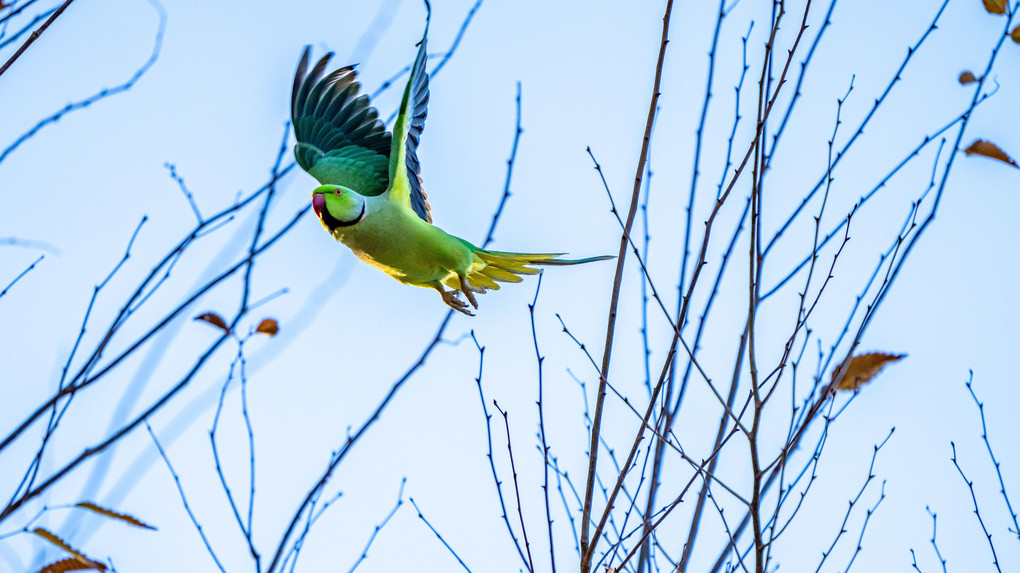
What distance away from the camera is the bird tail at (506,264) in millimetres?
3488

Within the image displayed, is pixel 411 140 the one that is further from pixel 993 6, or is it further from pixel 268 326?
pixel 993 6

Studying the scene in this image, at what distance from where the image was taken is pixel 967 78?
3.21 m

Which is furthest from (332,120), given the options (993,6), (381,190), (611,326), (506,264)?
(993,6)

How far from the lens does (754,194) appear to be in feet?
7.60

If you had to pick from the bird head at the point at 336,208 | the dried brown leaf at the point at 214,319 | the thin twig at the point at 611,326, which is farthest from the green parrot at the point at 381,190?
the thin twig at the point at 611,326

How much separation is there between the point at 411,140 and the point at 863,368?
183 cm

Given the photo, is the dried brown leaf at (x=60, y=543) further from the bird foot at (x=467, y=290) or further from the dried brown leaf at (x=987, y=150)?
the dried brown leaf at (x=987, y=150)

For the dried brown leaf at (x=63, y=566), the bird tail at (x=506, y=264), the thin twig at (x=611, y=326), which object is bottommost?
the dried brown leaf at (x=63, y=566)

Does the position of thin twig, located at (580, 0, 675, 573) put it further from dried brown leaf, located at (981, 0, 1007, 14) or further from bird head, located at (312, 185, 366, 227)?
dried brown leaf, located at (981, 0, 1007, 14)

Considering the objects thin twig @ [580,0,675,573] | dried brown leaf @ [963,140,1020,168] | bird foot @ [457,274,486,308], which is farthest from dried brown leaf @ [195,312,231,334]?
dried brown leaf @ [963,140,1020,168]

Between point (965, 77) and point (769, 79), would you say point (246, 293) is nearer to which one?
point (769, 79)

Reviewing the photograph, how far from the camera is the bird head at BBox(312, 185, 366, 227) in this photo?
2.92 m

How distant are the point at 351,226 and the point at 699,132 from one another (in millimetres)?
1108

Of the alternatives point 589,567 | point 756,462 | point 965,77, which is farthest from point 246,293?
point 965,77
